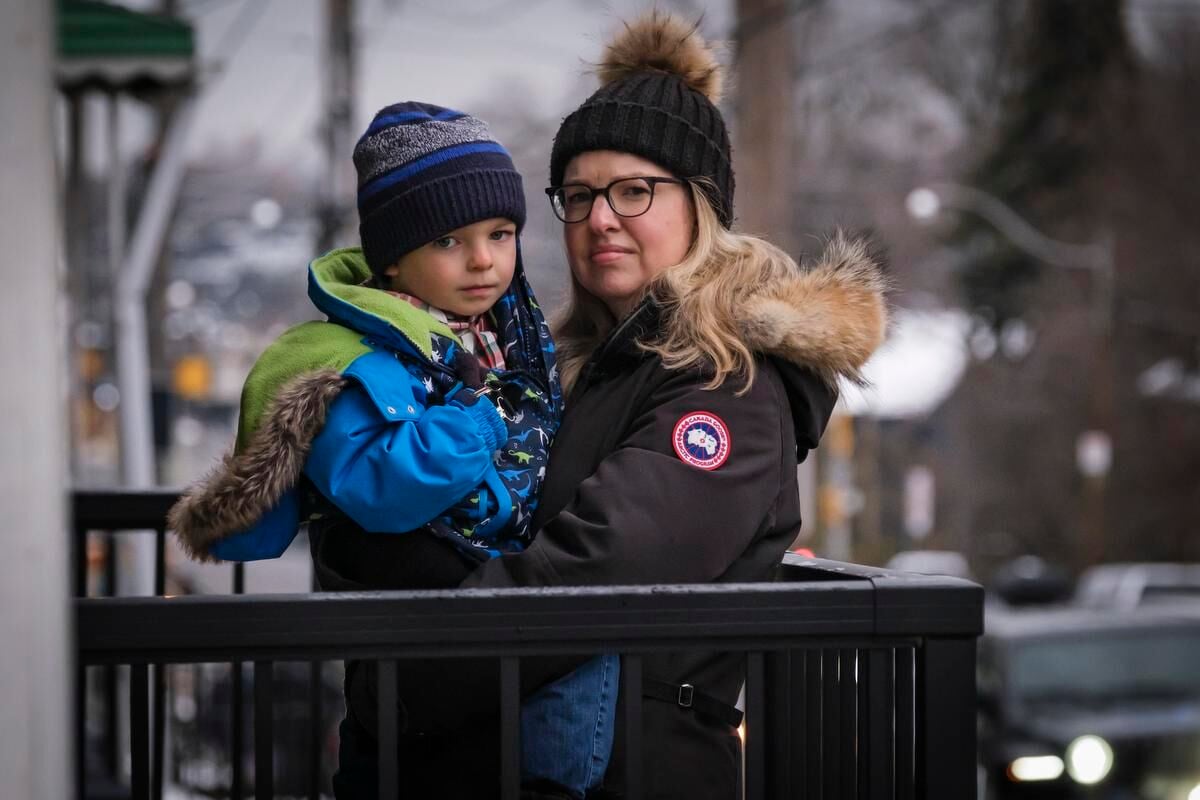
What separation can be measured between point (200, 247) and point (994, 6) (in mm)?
23775

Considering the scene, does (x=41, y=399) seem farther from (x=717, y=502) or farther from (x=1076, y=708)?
(x=1076, y=708)

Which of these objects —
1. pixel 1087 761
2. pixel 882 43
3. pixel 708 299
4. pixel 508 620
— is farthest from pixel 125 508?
pixel 882 43

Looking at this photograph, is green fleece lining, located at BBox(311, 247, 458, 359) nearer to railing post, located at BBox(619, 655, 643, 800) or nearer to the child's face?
the child's face

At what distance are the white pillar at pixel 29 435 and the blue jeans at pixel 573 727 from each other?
1.09m

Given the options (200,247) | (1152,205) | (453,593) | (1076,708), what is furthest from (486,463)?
(1152,205)

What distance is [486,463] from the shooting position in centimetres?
239

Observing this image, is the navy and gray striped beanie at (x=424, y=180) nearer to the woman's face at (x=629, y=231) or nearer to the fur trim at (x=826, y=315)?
the woman's face at (x=629, y=231)

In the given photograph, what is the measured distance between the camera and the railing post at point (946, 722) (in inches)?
85.0

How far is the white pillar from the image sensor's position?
1.42m

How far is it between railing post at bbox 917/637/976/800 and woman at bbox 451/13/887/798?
0.45m

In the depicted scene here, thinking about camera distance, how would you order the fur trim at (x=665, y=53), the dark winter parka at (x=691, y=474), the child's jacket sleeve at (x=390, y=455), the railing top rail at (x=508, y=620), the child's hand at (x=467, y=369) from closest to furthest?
the railing top rail at (x=508, y=620) → the child's jacket sleeve at (x=390, y=455) → the dark winter parka at (x=691, y=474) → the child's hand at (x=467, y=369) → the fur trim at (x=665, y=53)

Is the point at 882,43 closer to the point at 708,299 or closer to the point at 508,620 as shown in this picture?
the point at 708,299

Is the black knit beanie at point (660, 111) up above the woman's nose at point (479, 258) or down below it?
above

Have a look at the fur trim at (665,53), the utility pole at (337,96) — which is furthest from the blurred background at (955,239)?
the fur trim at (665,53)
